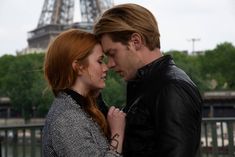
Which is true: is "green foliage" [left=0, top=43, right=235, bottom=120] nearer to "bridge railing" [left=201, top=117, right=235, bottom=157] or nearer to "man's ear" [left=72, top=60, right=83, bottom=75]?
"bridge railing" [left=201, top=117, right=235, bottom=157]

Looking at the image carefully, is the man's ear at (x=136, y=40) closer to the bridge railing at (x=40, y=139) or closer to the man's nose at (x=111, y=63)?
the man's nose at (x=111, y=63)

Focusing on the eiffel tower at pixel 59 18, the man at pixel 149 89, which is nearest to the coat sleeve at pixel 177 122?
the man at pixel 149 89

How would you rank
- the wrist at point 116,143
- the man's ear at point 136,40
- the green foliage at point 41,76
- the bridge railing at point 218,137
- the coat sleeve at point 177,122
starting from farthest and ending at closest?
the green foliage at point 41,76
the bridge railing at point 218,137
the wrist at point 116,143
the man's ear at point 136,40
the coat sleeve at point 177,122

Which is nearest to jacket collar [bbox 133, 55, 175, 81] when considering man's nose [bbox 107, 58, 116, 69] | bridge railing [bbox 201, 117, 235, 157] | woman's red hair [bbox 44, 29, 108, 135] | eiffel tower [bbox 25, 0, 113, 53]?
man's nose [bbox 107, 58, 116, 69]

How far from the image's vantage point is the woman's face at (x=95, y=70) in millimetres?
2098

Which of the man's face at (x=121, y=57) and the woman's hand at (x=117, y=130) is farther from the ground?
the man's face at (x=121, y=57)

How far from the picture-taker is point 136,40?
6.25 ft

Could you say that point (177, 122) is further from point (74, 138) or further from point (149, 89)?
point (74, 138)

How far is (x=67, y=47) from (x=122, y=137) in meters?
0.39

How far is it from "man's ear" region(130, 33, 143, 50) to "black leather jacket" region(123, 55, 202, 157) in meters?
0.08

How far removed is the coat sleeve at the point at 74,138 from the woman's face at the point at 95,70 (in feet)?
0.49

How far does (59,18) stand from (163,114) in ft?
250

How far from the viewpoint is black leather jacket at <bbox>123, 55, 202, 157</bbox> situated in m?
1.77

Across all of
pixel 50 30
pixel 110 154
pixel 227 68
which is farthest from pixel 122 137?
pixel 50 30
